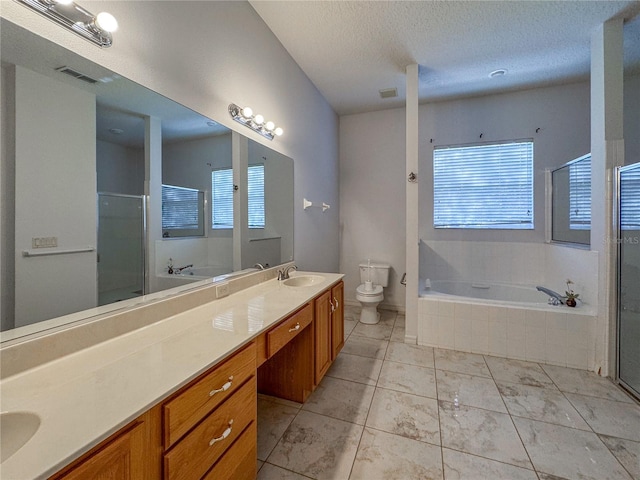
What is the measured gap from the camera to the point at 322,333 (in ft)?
6.15

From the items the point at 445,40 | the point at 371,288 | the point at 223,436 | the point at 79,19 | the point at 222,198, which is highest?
the point at 445,40

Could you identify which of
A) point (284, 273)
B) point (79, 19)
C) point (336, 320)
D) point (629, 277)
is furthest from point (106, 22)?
point (629, 277)

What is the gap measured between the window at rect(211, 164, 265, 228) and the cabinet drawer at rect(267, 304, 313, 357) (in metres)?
0.80

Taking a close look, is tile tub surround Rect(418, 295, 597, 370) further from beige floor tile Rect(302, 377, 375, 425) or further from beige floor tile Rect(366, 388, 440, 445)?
beige floor tile Rect(302, 377, 375, 425)

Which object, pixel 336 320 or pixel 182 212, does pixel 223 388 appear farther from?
pixel 336 320

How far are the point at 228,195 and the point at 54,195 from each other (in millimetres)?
978

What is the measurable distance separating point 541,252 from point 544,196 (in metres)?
0.64


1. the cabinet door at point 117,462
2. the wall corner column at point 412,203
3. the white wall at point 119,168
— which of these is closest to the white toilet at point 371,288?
the wall corner column at point 412,203

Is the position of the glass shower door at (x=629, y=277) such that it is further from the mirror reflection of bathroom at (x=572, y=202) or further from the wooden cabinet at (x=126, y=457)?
the wooden cabinet at (x=126, y=457)

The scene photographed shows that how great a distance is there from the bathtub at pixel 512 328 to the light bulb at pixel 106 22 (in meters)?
2.82

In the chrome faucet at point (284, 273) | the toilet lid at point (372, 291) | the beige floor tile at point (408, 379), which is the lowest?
the beige floor tile at point (408, 379)

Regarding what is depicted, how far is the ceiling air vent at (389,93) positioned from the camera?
3.13 m

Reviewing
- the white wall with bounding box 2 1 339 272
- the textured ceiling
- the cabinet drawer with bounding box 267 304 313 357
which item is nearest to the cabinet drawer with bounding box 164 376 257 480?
the cabinet drawer with bounding box 267 304 313 357

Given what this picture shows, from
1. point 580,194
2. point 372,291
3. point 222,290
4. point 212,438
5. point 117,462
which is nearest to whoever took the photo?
point 117,462
